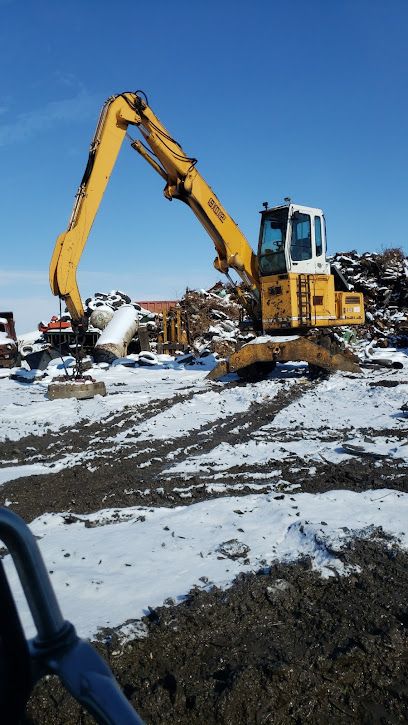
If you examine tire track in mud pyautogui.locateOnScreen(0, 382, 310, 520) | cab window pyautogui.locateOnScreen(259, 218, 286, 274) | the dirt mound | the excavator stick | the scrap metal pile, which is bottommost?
the dirt mound

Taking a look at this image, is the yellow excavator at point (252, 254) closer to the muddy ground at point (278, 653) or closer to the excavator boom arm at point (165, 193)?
the excavator boom arm at point (165, 193)

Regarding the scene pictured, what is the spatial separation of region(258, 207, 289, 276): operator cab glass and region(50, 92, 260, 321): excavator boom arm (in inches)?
27.0

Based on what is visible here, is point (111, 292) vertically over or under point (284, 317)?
over

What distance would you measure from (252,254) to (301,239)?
165 cm

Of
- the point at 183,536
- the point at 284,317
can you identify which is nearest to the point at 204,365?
the point at 284,317

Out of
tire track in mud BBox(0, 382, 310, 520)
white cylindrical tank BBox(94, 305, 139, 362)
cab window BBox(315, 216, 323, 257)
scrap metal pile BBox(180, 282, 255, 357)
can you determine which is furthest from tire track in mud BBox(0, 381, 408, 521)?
scrap metal pile BBox(180, 282, 255, 357)

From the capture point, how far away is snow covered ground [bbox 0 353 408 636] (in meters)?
3.11

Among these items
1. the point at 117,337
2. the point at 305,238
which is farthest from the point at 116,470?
the point at 117,337

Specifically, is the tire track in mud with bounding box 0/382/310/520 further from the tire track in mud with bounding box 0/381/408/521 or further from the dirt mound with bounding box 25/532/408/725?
the dirt mound with bounding box 25/532/408/725

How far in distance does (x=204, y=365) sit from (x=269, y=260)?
5129 millimetres

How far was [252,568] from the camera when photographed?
3.13 meters

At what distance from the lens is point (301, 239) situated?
40.0 feet

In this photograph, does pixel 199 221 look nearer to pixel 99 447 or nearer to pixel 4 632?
pixel 99 447

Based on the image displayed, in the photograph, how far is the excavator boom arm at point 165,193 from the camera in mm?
10273
